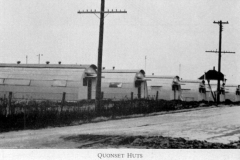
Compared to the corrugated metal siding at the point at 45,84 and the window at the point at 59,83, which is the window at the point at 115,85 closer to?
the corrugated metal siding at the point at 45,84

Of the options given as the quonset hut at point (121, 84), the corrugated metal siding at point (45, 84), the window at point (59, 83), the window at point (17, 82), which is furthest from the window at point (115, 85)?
the window at point (17, 82)

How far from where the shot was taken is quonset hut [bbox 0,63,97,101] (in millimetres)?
32281

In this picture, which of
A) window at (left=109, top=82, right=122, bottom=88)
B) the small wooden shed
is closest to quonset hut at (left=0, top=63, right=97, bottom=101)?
window at (left=109, top=82, right=122, bottom=88)

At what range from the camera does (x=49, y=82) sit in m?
32.9

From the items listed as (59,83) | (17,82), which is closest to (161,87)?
(59,83)

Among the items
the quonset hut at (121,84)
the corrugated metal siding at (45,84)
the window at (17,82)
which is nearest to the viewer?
the corrugated metal siding at (45,84)

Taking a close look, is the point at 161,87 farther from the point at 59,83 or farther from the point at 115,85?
the point at 59,83

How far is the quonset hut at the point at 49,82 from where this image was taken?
32.3 metres

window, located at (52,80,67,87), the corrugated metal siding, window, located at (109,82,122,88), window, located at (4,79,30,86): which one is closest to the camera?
the corrugated metal siding

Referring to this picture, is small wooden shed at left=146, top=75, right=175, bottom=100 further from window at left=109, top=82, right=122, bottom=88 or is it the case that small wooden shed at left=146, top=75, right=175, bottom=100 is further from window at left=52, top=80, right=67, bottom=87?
window at left=52, top=80, right=67, bottom=87

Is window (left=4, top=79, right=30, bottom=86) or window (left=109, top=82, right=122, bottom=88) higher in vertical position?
window (left=4, top=79, right=30, bottom=86)
